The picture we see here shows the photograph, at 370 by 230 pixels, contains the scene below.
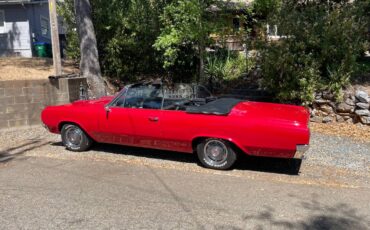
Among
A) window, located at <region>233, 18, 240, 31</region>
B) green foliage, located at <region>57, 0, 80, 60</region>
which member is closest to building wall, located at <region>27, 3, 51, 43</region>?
green foliage, located at <region>57, 0, 80, 60</region>

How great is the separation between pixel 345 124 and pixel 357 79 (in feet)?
5.57

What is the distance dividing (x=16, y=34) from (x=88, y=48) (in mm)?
8732

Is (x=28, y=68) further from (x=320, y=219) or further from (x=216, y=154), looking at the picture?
(x=320, y=219)

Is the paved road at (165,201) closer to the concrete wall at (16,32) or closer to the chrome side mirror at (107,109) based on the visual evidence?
the chrome side mirror at (107,109)

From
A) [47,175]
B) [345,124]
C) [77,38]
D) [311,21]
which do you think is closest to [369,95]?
[345,124]

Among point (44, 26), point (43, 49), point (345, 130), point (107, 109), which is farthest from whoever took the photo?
point (44, 26)

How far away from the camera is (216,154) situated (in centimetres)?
612

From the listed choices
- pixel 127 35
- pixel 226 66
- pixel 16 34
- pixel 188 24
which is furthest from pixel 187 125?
pixel 16 34

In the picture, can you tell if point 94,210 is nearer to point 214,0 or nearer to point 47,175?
point 47,175

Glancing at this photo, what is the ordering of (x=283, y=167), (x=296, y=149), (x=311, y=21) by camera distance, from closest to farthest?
(x=296, y=149)
(x=283, y=167)
(x=311, y=21)

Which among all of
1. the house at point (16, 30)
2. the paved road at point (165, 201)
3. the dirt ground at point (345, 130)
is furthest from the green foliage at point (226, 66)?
the house at point (16, 30)

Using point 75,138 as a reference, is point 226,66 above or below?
above

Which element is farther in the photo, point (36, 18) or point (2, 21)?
point (36, 18)

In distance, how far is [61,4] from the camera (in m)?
13.3
